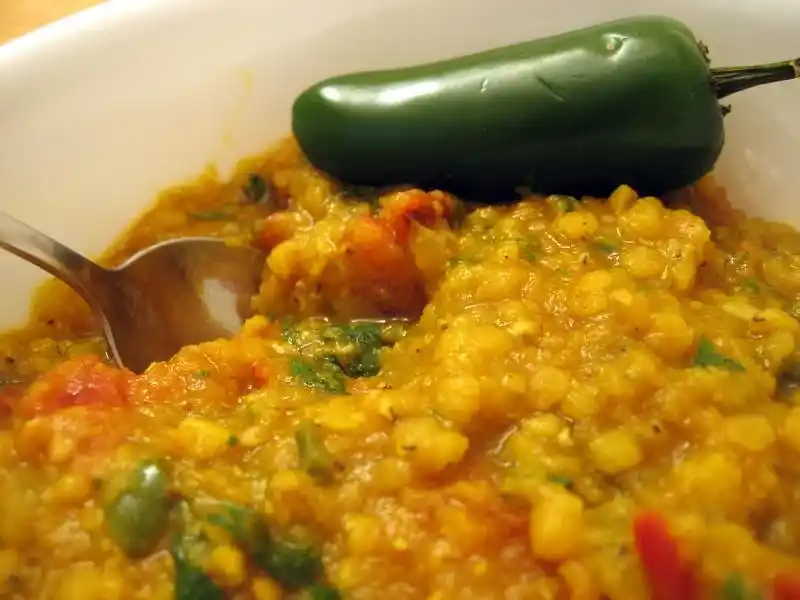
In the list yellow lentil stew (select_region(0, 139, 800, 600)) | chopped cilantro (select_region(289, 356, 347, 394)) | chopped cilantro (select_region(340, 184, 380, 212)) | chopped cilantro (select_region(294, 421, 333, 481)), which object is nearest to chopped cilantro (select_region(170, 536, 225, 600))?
yellow lentil stew (select_region(0, 139, 800, 600))

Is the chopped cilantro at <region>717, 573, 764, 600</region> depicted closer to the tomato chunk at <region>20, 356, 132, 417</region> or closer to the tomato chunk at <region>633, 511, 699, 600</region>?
the tomato chunk at <region>633, 511, 699, 600</region>

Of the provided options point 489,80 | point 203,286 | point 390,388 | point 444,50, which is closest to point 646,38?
point 489,80

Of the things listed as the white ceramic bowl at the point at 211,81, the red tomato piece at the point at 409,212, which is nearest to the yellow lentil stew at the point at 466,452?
the red tomato piece at the point at 409,212

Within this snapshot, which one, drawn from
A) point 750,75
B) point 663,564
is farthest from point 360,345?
point 750,75

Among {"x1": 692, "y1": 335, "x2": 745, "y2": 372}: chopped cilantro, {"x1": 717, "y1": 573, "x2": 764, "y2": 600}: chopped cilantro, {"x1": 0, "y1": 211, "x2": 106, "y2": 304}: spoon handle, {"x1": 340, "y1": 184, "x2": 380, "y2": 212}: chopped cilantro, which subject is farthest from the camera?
{"x1": 340, "y1": 184, "x2": 380, "y2": 212}: chopped cilantro

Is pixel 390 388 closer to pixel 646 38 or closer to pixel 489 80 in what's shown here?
pixel 489 80

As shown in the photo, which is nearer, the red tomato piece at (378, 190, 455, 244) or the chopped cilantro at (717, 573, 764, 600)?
the chopped cilantro at (717, 573, 764, 600)

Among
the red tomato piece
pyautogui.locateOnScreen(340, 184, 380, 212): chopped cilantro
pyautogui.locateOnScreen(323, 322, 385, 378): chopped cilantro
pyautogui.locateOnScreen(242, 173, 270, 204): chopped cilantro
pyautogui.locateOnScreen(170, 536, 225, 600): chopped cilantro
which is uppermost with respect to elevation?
the red tomato piece

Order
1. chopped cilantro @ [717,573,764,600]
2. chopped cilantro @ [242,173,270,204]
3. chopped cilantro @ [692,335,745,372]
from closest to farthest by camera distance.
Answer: chopped cilantro @ [717,573,764,600] → chopped cilantro @ [692,335,745,372] → chopped cilantro @ [242,173,270,204]
